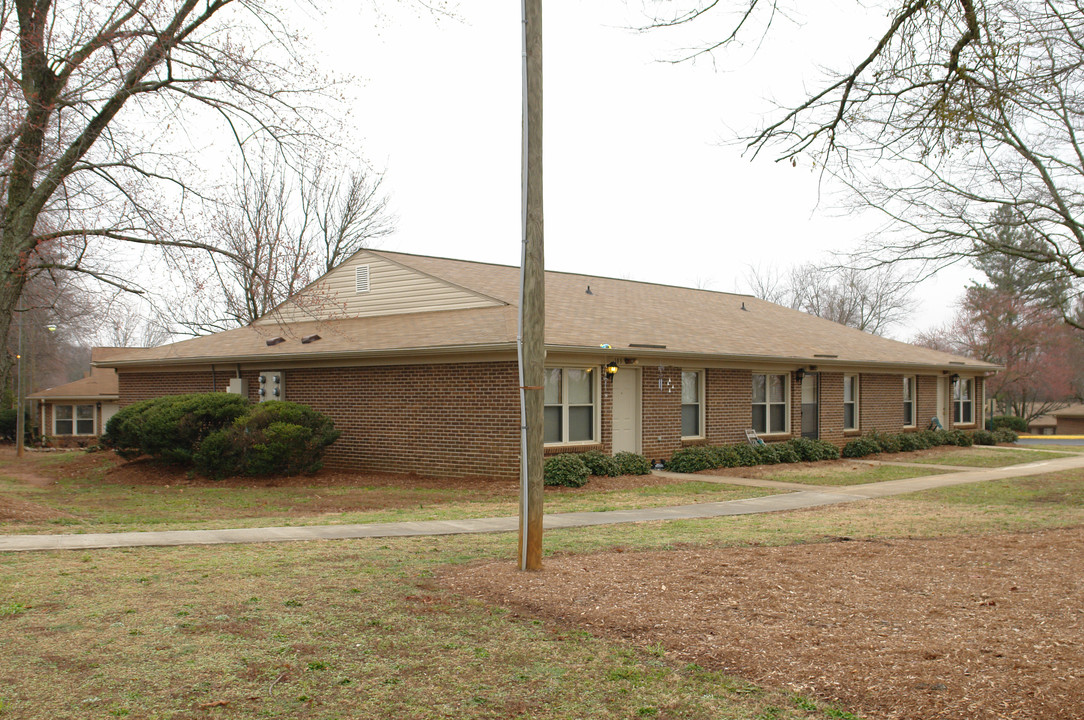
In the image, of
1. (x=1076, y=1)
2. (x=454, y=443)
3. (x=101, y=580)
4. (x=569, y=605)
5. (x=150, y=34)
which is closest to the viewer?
(x=569, y=605)

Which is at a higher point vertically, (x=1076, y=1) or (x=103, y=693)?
(x=1076, y=1)

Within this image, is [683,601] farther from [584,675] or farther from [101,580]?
[101,580]

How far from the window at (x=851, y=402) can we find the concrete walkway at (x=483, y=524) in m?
7.02

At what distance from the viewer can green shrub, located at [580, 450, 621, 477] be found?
17.2 meters

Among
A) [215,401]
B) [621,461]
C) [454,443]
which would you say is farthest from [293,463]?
[621,461]

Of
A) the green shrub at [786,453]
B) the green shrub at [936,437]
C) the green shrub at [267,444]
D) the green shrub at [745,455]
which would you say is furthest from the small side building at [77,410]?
the green shrub at [936,437]

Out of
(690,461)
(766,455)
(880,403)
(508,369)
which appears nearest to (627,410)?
(690,461)

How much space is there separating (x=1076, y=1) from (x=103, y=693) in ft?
41.7

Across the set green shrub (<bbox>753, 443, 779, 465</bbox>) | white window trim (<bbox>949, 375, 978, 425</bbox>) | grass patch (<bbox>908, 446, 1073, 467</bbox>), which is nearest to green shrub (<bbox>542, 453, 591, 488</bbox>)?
green shrub (<bbox>753, 443, 779, 465</bbox>)

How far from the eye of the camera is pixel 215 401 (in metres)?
18.3

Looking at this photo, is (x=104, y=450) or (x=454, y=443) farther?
(x=104, y=450)

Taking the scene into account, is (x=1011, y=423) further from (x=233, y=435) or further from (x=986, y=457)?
(x=233, y=435)

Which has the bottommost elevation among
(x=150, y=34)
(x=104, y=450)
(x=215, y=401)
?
(x=104, y=450)

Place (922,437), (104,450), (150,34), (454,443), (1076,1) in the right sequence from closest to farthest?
1. (1076,1)
2. (150,34)
3. (454,443)
4. (104,450)
5. (922,437)
